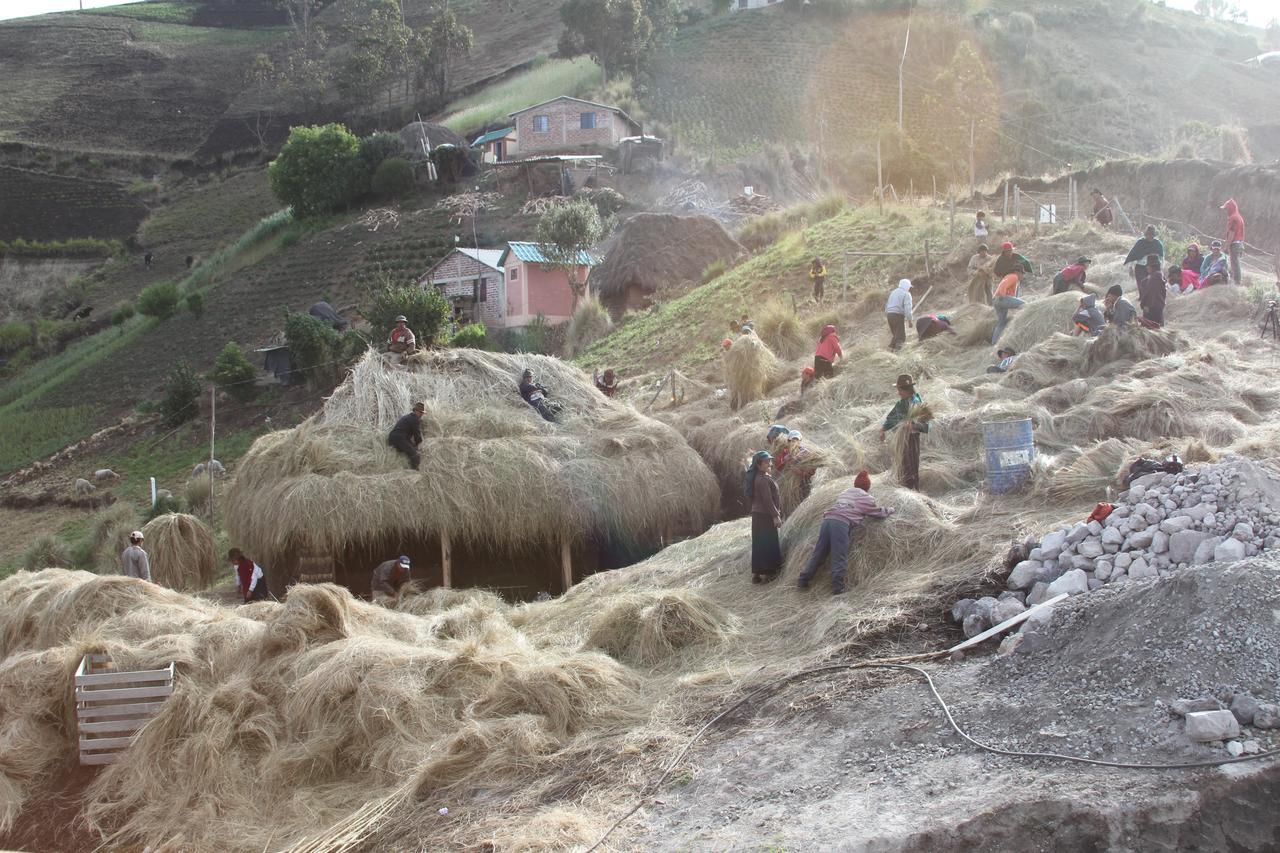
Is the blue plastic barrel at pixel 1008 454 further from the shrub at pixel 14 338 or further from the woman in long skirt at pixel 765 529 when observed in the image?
the shrub at pixel 14 338

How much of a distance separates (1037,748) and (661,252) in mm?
26256

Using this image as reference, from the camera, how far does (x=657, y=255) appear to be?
31.7 m

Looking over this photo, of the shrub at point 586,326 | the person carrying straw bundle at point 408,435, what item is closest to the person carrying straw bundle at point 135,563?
the person carrying straw bundle at point 408,435

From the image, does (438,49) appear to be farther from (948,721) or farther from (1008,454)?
(948,721)

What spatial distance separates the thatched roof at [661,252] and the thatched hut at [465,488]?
15.5 metres

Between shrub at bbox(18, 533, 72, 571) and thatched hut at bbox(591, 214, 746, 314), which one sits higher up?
thatched hut at bbox(591, 214, 746, 314)

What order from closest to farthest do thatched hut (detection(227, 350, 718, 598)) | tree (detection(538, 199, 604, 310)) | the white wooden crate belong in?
1. the white wooden crate
2. thatched hut (detection(227, 350, 718, 598))
3. tree (detection(538, 199, 604, 310))

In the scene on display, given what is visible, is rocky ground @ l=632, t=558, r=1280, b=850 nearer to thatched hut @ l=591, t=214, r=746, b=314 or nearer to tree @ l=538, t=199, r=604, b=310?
thatched hut @ l=591, t=214, r=746, b=314

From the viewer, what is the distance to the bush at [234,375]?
3322 centimetres

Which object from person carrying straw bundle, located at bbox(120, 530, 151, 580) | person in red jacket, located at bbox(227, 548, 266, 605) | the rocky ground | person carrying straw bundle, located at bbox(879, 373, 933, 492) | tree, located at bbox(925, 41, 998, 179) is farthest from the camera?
tree, located at bbox(925, 41, 998, 179)

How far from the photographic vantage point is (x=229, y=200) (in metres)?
60.3

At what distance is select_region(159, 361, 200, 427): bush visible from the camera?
109 ft

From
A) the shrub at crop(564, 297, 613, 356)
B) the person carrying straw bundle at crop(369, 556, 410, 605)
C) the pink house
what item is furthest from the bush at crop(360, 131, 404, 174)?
the person carrying straw bundle at crop(369, 556, 410, 605)

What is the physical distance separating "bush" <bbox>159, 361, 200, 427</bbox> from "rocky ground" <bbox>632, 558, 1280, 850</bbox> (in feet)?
94.1
